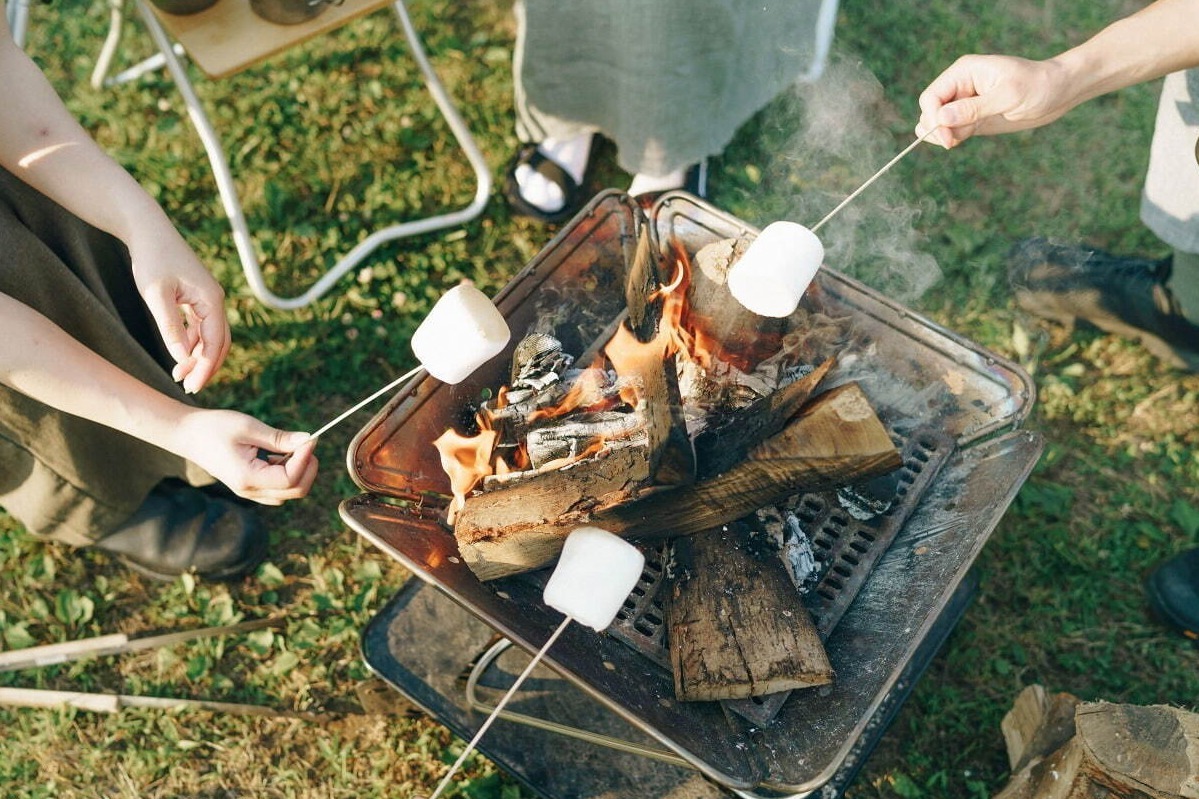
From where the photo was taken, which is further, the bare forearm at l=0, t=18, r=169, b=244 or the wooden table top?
the wooden table top

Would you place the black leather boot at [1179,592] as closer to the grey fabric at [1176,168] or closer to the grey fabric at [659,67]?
the grey fabric at [1176,168]

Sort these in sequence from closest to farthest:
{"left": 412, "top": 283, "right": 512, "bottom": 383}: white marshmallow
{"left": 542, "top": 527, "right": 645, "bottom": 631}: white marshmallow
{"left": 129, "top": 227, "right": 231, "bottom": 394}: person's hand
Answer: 1. {"left": 542, "top": 527, "right": 645, "bottom": 631}: white marshmallow
2. {"left": 412, "top": 283, "right": 512, "bottom": 383}: white marshmallow
3. {"left": 129, "top": 227, "right": 231, "bottom": 394}: person's hand

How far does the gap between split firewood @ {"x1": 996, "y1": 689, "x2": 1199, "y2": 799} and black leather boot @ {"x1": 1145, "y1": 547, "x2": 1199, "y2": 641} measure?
85cm

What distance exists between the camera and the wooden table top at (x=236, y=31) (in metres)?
2.67

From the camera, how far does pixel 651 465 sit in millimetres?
1863

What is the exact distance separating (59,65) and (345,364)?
6.94 ft

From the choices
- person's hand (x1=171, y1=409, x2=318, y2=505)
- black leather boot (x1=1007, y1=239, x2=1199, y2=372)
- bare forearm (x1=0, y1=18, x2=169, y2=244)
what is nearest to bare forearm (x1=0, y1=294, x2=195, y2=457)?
person's hand (x1=171, y1=409, x2=318, y2=505)

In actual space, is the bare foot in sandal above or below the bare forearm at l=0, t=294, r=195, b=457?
above

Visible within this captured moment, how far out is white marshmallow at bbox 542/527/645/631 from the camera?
1.75m

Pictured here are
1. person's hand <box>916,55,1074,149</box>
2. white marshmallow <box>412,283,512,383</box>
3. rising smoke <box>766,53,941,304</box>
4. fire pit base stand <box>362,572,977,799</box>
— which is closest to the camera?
white marshmallow <box>412,283,512,383</box>

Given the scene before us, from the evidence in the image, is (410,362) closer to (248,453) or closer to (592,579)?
(248,453)

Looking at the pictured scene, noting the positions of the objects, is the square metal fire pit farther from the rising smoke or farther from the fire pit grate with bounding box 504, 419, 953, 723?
the rising smoke

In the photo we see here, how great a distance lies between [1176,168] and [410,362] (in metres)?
2.70

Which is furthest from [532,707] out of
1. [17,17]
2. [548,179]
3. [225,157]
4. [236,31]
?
[17,17]
